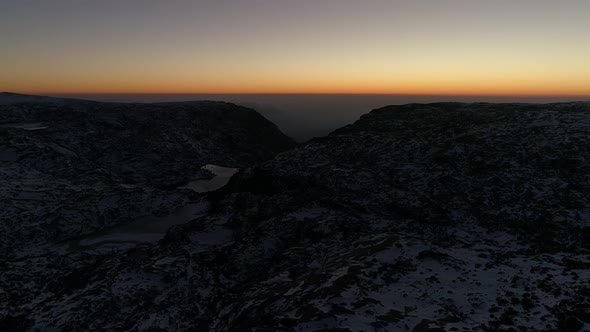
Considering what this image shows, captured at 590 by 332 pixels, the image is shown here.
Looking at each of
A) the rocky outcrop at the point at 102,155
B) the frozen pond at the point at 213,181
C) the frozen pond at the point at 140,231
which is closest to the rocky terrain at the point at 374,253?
the frozen pond at the point at 140,231

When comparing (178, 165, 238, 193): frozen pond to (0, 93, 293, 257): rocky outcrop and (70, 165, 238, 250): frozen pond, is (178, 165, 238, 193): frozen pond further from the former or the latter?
(70, 165, 238, 250): frozen pond

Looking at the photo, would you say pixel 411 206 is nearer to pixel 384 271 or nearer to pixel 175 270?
pixel 384 271

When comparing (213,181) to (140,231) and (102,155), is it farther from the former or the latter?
(140,231)

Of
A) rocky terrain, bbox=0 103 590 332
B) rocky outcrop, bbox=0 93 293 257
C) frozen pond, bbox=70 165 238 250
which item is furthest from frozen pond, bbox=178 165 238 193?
rocky terrain, bbox=0 103 590 332

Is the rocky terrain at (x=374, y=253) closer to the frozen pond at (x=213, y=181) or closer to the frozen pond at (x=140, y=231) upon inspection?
the frozen pond at (x=140, y=231)

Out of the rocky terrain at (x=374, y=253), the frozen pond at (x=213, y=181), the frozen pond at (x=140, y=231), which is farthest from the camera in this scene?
the frozen pond at (x=213, y=181)

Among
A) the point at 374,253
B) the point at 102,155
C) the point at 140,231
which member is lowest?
the point at 140,231

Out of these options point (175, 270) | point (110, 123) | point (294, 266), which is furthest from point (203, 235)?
point (110, 123)

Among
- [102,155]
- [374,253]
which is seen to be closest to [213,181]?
[102,155]
